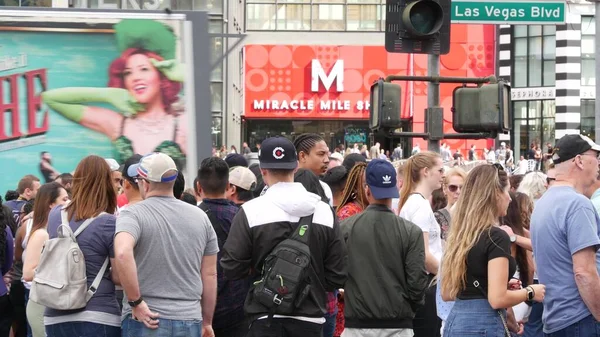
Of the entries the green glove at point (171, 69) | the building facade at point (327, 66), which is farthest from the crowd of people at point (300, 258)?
the building facade at point (327, 66)

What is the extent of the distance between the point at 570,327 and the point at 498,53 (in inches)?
1895

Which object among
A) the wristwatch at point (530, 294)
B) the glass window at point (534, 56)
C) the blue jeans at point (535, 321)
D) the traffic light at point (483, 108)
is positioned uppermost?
the glass window at point (534, 56)

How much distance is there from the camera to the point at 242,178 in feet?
26.4

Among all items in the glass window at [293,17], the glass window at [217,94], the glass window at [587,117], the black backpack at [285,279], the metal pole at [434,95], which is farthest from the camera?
the glass window at [293,17]

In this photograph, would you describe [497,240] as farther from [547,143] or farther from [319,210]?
[547,143]

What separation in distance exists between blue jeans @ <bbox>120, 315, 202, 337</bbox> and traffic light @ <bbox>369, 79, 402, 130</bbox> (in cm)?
349

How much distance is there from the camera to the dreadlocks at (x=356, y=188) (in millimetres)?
8312

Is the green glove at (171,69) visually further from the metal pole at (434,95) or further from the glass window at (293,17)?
the glass window at (293,17)

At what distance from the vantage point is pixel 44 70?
1141cm

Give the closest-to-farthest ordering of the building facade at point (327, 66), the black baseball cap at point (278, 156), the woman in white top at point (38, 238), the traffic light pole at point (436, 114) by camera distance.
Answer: the black baseball cap at point (278, 156), the woman in white top at point (38, 238), the traffic light pole at point (436, 114), the building facade at point (327, 66)

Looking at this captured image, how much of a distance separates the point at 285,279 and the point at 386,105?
367cm

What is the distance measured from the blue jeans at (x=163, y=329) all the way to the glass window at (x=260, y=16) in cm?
4914

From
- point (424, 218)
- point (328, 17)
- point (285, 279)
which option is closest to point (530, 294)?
point (285, 279)

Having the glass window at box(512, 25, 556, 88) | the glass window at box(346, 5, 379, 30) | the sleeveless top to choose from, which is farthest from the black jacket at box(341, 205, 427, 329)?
the glass window at box(346, 5, 379, 30)
